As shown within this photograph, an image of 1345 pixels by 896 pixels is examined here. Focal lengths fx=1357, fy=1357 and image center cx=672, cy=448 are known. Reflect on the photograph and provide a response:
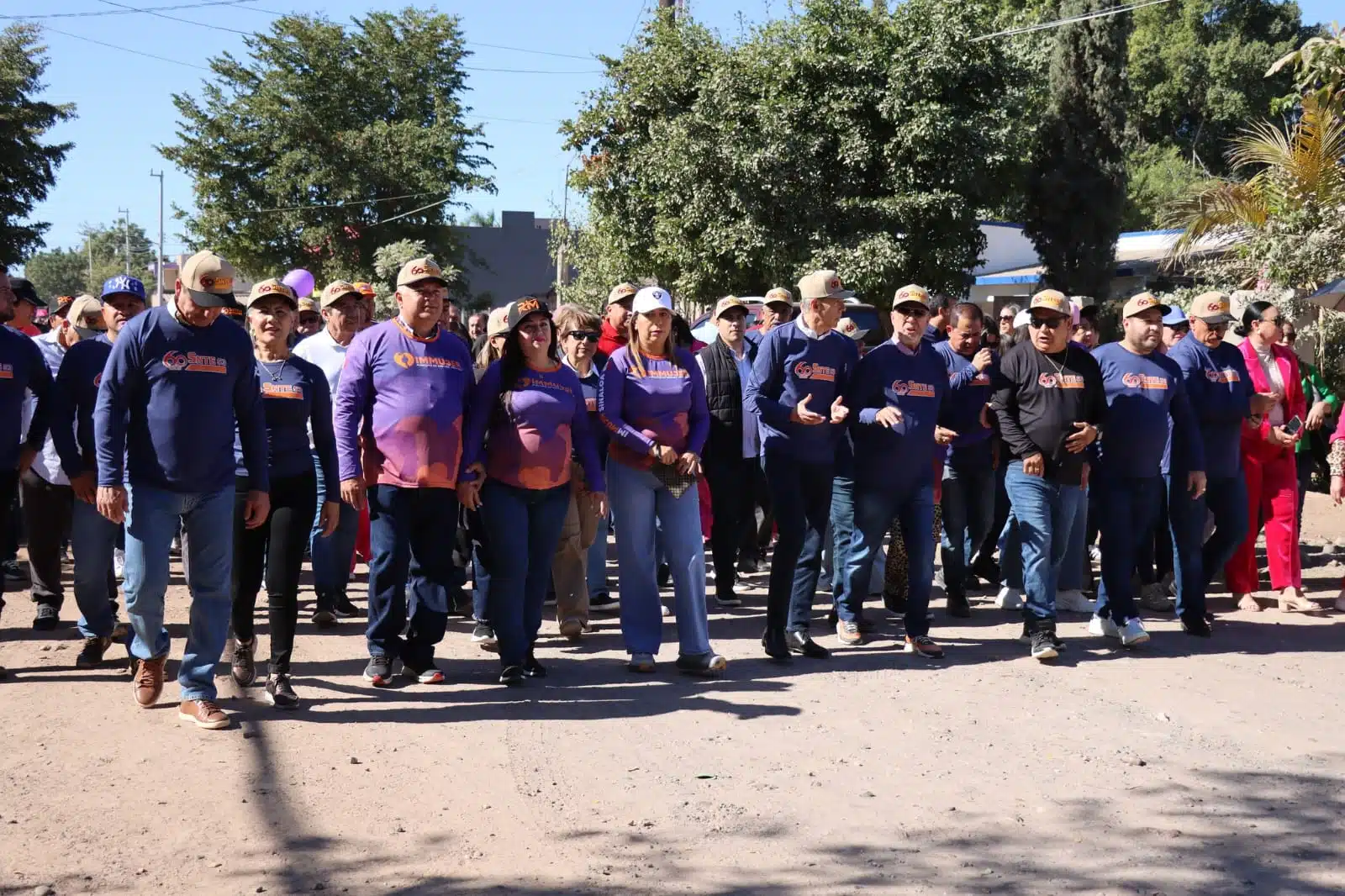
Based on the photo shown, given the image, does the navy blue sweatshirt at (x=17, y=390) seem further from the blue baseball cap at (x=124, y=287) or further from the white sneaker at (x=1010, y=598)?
the white sneaker at (x=1010, y=598)

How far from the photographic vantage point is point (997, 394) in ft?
27.6

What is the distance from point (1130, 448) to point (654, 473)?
307cm

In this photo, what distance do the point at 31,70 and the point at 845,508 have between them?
146 feet

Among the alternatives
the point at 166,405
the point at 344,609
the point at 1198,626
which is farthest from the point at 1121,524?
the point at 166,405

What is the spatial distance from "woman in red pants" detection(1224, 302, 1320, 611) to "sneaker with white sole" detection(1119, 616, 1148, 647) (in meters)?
2.08

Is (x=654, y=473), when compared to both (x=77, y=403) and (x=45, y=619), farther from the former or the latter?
(x=45, y=619)

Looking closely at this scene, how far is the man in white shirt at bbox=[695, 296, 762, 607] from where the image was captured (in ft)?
33.0

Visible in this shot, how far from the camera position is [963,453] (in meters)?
9.70

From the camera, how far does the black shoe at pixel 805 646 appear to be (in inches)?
319

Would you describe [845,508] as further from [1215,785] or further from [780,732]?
[1215,785]

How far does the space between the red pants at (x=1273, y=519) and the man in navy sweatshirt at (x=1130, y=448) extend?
1.86m

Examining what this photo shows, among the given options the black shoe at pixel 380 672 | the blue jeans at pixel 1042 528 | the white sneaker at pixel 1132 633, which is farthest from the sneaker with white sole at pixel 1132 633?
the black shoe at pixel 380 672

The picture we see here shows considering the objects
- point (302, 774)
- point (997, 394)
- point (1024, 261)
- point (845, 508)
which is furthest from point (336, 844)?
point (1024, 261)

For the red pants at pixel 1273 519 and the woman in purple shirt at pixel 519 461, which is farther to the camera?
the red pants at pixel 1273 519
